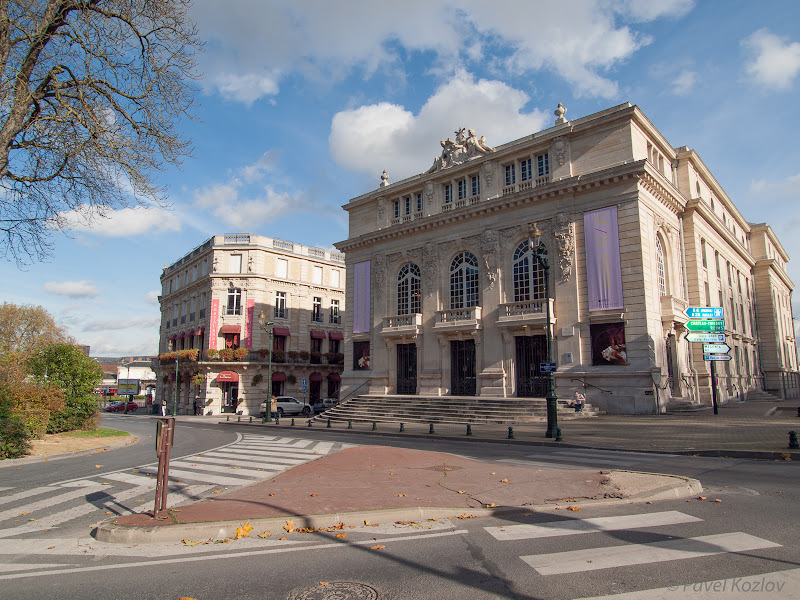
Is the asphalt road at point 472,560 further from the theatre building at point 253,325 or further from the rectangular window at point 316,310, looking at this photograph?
the rectangular window at point 316,310

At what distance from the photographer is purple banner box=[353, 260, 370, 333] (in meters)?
37.4

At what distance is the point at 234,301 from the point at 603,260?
32.6m

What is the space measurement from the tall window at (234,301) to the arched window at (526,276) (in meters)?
26.9

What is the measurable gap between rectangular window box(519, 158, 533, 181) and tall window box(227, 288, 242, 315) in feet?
91.2

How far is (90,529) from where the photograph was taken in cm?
656

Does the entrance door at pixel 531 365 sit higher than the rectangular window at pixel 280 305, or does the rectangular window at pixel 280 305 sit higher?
the rectangular window at pixel 280 305

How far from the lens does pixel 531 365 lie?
28.9 metres

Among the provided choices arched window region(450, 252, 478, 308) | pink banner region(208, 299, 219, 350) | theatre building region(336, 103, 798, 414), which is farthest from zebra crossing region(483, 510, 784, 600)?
pink banner region(208, 299, 219, 350)

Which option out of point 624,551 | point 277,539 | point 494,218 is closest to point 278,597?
point 277,539

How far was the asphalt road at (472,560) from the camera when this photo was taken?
171 inches

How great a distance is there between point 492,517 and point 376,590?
114 inches

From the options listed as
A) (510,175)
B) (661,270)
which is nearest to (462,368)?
(510,175)

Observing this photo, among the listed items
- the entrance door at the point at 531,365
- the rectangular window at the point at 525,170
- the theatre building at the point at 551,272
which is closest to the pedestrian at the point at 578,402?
the theatre building at the point at 551,272

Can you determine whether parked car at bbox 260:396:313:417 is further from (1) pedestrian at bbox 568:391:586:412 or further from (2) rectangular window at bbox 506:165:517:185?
(2) rectangular window at bbox 506:165:517:185
